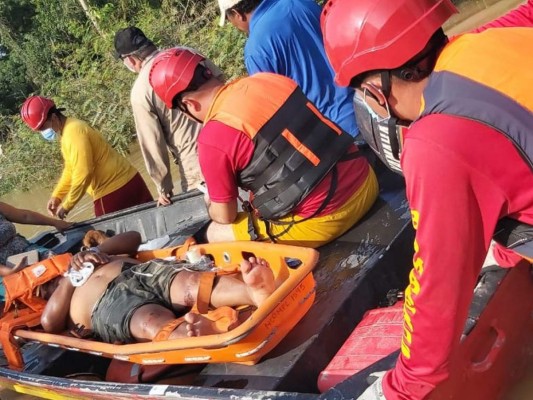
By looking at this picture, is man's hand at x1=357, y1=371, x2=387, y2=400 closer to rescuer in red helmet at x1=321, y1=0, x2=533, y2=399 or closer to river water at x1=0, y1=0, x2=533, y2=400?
rescuer in red helmet at x1=321, y1=0, x2=533, y2=399

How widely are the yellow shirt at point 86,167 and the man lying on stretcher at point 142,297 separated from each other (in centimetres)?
151

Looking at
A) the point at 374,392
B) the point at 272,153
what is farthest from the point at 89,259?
the point at 374,392

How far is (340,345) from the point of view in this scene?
3.02 m

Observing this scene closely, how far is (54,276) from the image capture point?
4.22m

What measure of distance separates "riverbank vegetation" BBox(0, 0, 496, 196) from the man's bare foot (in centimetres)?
825

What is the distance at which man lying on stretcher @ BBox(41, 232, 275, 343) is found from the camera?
10.2ft

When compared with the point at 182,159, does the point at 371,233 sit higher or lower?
lower

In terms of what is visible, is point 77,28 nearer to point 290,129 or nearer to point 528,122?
point 290,129

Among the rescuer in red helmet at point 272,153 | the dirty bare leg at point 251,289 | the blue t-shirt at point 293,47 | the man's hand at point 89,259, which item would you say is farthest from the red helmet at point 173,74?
the man's hand at point 89,259

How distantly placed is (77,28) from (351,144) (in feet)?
54.5

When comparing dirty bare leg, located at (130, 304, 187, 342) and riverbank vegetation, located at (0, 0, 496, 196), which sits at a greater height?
riverbank vegetation, located at (0, 0, 496, 196)

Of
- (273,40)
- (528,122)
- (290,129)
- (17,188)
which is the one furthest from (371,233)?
(17,188)

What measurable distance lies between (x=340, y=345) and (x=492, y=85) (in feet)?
5.89

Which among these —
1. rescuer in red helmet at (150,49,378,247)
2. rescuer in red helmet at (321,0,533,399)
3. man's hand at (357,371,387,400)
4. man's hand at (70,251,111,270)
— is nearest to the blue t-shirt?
rescuer in red helmet at (150,49,378,247)
